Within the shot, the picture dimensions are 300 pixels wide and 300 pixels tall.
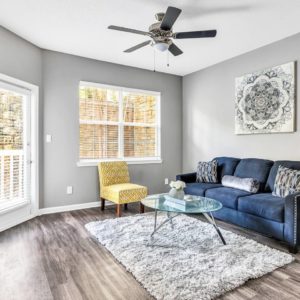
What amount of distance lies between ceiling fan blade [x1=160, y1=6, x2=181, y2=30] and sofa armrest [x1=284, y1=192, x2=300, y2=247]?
217 cm

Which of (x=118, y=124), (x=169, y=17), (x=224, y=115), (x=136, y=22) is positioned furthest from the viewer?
(x=118, y=124)

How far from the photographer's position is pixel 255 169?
382 cm

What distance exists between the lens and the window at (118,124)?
4.60m

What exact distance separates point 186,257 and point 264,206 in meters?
1.16

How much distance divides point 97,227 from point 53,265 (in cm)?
104

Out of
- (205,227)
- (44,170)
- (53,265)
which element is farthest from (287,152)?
(44,170)

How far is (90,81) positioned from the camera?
4.56 meters

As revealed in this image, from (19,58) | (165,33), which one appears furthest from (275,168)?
(19,58)

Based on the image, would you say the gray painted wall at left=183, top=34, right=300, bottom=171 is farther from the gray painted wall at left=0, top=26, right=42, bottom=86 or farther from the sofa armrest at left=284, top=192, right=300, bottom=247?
the gray painted wall at left=0, top=26, right=42, bottom=86

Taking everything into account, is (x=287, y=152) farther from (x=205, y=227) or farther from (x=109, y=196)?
(x=109, y=196)

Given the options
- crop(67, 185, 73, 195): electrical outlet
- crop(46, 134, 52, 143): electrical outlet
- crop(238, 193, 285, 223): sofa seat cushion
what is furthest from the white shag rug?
crop(46, 134, 52, 143): electrical outlet

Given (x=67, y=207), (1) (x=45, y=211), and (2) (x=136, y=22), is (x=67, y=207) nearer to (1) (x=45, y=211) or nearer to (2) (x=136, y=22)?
(1) (x=45, y=211)

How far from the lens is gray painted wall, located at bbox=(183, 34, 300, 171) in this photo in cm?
373

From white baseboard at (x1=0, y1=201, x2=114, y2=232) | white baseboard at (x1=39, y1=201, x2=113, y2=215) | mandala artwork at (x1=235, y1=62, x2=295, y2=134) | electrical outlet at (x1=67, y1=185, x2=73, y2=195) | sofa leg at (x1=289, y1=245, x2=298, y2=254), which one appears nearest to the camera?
sofa leg at (x1=289, y1=245, x2=298, y2=254)
